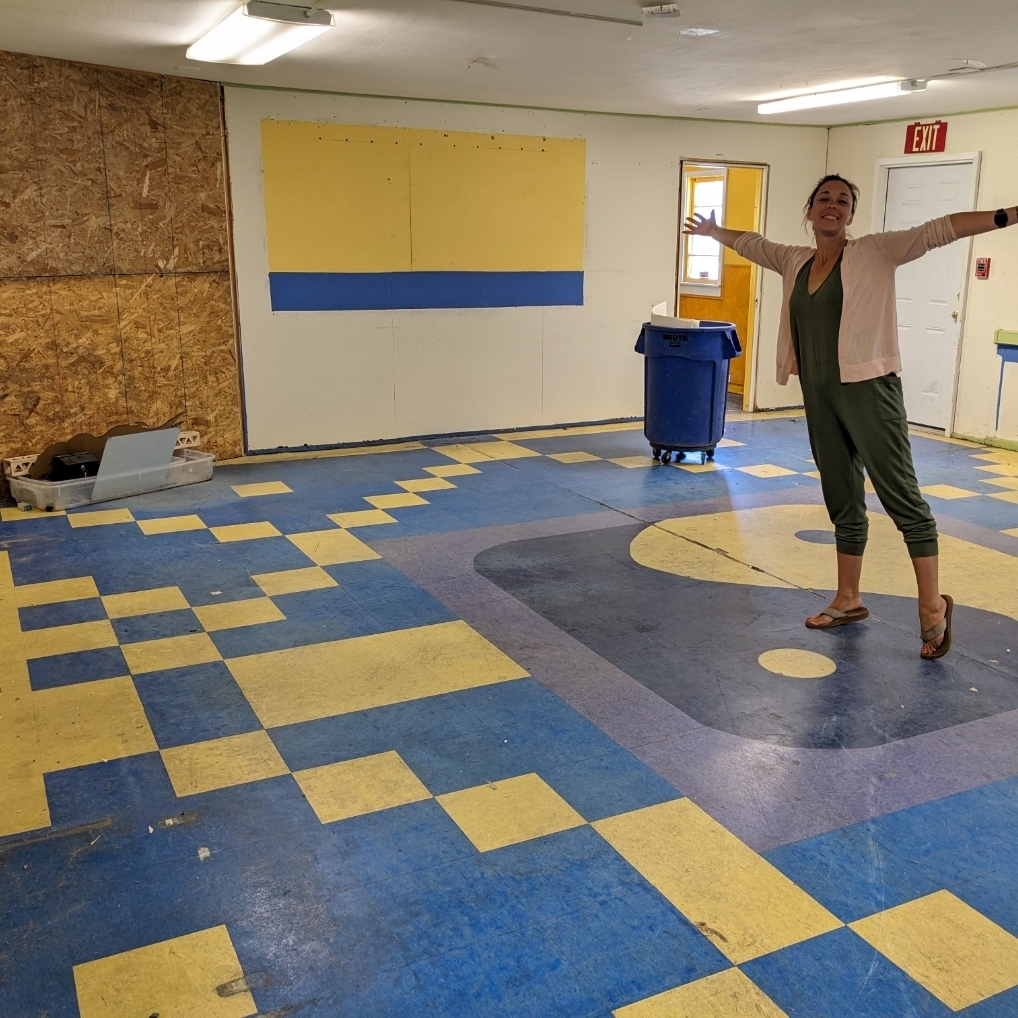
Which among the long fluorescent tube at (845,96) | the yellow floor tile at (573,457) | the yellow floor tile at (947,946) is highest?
the long fluorescent tube at (845,96)

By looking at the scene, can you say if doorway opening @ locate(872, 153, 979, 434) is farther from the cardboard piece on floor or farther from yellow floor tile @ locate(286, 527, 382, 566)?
the cardboard piece on floor

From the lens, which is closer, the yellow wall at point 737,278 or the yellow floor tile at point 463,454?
the yellow floor tile at point 463,454

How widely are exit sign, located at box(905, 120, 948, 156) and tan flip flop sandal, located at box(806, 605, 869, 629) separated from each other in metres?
6.17

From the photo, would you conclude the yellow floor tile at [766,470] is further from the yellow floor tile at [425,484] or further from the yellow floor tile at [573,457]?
the yellow floor tile at [425,484]

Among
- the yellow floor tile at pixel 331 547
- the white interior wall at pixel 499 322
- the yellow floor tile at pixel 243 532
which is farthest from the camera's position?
the white interior wall at pixel 499 322

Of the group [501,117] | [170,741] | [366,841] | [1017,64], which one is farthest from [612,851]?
[501,117]

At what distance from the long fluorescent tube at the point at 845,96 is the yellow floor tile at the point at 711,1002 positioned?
6809 mm

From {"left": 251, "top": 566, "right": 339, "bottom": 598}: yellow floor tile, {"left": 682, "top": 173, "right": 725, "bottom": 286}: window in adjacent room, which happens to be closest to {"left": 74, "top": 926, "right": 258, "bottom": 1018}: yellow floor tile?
{"left": 251, "top": 566, "right": 339, "bottom": 598}: yellow floor tile

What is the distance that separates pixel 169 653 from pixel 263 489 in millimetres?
2954

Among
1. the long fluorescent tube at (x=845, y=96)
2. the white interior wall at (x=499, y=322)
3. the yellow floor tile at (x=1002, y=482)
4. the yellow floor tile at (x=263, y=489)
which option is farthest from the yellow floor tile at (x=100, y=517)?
the long fluorescent tube at (x=845, y=96)

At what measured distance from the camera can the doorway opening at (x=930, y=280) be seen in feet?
29.0

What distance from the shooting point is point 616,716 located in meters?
3.56

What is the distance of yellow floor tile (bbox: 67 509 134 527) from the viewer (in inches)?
236

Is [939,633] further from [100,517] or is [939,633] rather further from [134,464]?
[134,464]
